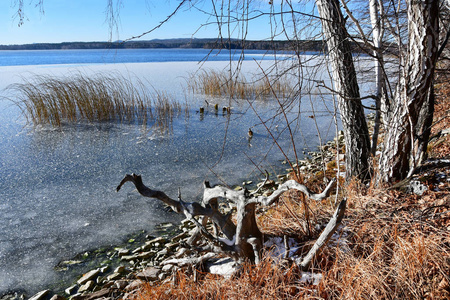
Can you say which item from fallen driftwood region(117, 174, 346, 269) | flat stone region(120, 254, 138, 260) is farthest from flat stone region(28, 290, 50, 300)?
fallen driftwood region(117, 174, 346, 269)

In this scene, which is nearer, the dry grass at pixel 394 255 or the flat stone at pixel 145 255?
the dry grass at pixel 394 255

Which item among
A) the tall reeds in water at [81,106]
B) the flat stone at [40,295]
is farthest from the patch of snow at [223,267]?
the tall reeds in water at [81,106]

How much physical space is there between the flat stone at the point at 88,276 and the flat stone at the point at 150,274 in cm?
39

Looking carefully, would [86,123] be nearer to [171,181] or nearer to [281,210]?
[171,181]

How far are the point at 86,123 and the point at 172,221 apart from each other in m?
4.70

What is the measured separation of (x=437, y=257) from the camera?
1.71 m

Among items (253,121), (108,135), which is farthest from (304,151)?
(108,135)

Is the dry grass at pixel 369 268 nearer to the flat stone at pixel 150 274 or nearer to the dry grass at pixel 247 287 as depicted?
the dry grass at pixel 247 287

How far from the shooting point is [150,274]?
2.44 meters

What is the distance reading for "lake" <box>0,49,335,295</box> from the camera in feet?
9.60

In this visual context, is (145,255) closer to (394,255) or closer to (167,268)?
(167,268)

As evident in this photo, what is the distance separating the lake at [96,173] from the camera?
2926mm

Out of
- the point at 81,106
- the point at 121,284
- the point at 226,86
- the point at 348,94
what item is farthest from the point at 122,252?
the point at 226,86

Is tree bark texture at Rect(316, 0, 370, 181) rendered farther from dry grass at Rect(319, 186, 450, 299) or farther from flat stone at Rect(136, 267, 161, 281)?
flat stone at Rect(136, 267, 161, 281)
